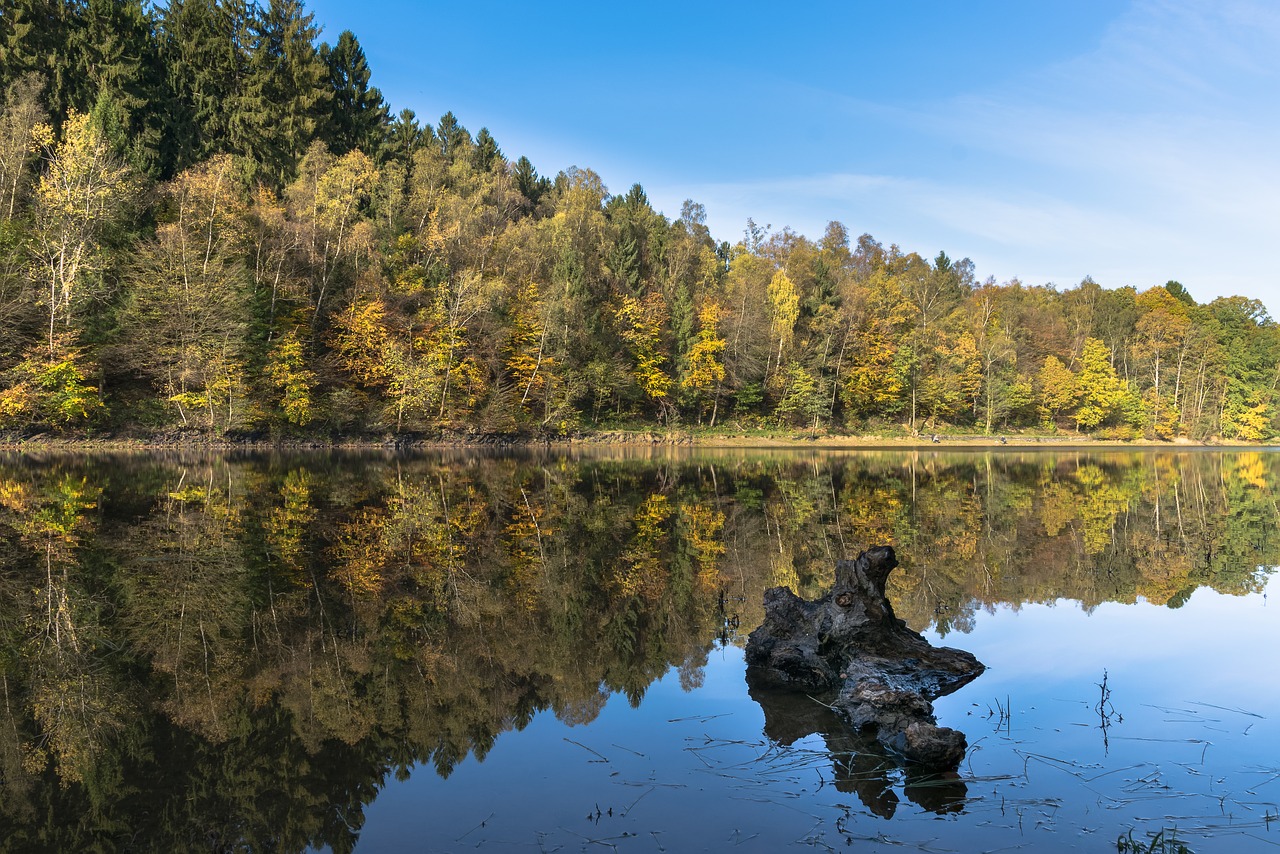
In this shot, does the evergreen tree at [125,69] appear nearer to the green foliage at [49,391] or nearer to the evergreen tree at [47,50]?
the evergreen tree at [47,50]

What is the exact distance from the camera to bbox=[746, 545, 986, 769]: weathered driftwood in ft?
24.8

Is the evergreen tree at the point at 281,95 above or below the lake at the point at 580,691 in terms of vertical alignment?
above

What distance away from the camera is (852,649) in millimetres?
7844

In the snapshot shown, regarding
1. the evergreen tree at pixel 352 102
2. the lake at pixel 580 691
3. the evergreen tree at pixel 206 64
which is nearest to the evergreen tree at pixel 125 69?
the evergreen tree at pixel 206 64

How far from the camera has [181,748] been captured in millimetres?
5969

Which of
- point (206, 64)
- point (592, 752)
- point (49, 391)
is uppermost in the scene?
point (206, 64)

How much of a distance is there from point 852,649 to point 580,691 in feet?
9.04

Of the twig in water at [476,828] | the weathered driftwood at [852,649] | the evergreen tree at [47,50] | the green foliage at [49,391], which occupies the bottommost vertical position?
the twig in water at [476,828]

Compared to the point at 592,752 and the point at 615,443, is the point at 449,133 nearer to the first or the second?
the point at 615,443

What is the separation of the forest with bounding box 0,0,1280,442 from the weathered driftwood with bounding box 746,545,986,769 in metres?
40.5

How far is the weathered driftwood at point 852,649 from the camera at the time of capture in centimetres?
757

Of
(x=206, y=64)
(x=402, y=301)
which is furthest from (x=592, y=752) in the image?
(x=206, y=64)

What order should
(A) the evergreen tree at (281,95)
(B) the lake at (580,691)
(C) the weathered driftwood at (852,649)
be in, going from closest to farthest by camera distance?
(B) the lake at (580,691), (C) the weathered driftwood at (852,649), (A) the evergreen tree at (281,95)

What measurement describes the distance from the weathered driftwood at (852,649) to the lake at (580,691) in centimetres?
32
